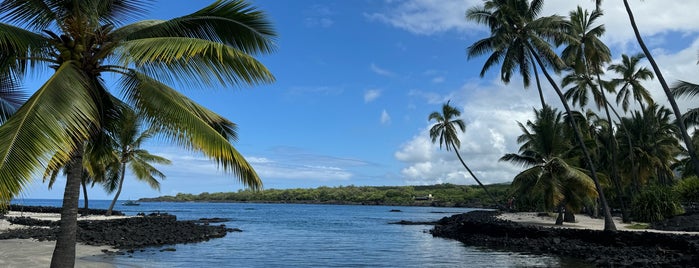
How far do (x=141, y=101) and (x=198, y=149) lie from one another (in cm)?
148

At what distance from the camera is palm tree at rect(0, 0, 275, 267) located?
686 centimetres

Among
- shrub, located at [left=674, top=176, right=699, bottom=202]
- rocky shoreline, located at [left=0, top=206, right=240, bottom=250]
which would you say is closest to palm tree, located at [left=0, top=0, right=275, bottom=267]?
rocky shoreline, located at [left=0, top=206, right=240, bottom=250]

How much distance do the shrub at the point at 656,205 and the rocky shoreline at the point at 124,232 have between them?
91.8 feet

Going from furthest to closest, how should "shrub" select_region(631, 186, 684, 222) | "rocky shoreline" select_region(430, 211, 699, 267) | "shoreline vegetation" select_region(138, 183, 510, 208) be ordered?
"shoreline vegetation" select_region(138, 183, 510, 208), "shrub" select_region(631, 186, 684, 222), "rocky shoreline" select_region(430, 211, 699, 267)

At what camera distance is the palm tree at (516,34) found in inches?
1145

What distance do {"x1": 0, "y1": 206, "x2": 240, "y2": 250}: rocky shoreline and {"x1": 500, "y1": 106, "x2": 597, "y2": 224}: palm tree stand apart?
21.1 m

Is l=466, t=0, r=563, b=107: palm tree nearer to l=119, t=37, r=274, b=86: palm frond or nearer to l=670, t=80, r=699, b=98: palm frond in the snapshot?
l=670, t=80, r=699, b=98: palm frond

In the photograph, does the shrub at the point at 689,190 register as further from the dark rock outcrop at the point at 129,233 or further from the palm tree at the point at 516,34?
the dark rock outcrop at the point at 129,233

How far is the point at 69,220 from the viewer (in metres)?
8.59

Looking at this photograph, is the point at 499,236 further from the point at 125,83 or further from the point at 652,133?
the point at 125,83

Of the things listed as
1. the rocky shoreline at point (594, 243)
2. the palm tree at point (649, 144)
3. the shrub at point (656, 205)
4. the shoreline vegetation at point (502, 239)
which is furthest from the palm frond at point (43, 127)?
the palm tree at point (649, 144)

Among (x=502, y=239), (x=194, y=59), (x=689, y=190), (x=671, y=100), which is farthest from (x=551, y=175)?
(x=194, y=59)

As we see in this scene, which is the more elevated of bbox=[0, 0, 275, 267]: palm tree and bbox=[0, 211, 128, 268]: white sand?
bbox=[0, 0, 275, 267]: palm tree

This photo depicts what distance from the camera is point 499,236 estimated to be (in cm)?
3073
